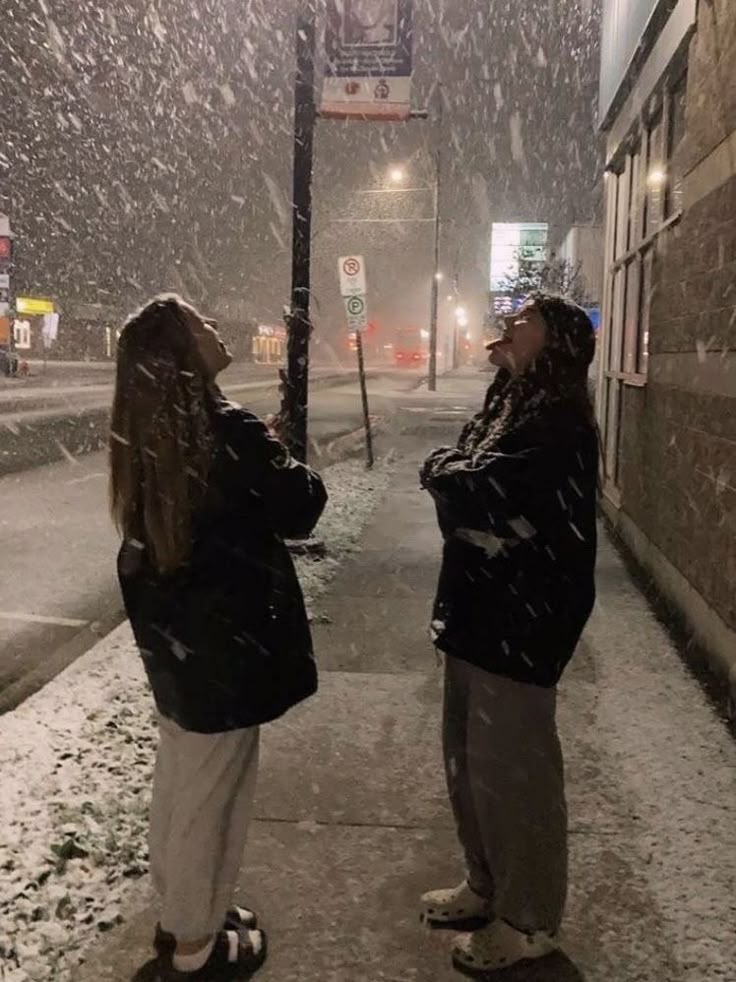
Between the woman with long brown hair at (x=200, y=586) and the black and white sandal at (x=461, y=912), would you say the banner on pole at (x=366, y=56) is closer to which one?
the woman with long brown hair at (x=200, y=586)

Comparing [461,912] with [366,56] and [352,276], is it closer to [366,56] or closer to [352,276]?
[366,56]

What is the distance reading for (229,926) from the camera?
2949mm

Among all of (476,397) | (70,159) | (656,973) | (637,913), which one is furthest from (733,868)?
(70,159)

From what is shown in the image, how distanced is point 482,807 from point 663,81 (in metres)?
6.65

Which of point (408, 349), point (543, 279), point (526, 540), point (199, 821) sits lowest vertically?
point (199, 821)

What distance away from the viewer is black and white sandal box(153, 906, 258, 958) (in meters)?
2.86

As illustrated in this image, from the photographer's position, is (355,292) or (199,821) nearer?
(199,821)

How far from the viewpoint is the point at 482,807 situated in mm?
2775

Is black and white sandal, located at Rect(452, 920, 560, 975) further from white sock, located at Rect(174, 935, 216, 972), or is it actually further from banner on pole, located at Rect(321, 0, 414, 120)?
banner on pole, located at Rect(321, 0, 414, 120)

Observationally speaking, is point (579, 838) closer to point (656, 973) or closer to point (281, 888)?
point (656, 973)

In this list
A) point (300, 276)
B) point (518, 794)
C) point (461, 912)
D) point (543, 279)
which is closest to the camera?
point (518, 794)

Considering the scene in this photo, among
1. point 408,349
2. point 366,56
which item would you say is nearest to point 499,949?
point 366,56

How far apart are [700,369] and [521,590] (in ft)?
11.8

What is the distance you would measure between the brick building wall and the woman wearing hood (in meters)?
2.42
